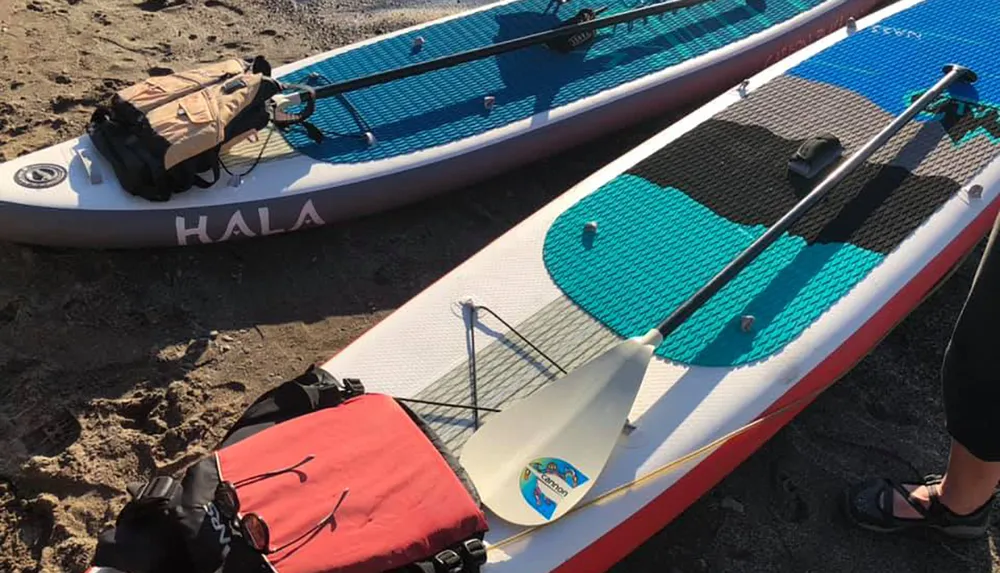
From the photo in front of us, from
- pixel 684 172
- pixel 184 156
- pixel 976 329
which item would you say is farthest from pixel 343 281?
pixel 976 329

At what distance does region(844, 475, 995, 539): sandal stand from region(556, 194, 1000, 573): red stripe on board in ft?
1.12

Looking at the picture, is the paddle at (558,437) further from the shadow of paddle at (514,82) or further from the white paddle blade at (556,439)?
the shadow of paddle at (514,82)

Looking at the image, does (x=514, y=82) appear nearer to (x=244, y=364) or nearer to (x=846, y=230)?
(x=846, y=230)

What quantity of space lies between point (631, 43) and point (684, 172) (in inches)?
53.8

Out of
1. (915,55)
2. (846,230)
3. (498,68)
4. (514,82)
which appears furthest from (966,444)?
(498,68)

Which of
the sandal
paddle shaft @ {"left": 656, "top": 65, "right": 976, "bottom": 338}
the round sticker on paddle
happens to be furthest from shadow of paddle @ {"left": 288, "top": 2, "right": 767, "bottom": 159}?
the sandal

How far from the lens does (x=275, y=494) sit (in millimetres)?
2246

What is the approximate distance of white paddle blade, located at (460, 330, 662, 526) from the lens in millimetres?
2508

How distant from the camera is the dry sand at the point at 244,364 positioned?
2902mm

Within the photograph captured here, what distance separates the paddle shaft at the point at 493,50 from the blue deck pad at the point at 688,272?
3.84 ft

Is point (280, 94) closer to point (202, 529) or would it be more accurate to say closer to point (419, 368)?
point (419, 368)

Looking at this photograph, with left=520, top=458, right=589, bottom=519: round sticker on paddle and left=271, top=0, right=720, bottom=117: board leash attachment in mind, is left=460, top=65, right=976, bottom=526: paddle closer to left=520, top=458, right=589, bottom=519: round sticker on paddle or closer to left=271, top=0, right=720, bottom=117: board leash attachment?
left=520, top=458, right=589, bottom=519: round sticker on paddle

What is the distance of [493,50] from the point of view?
4328mm

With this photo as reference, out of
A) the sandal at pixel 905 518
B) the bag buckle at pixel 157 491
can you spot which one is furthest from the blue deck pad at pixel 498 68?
the sandal at pixel 905 518
